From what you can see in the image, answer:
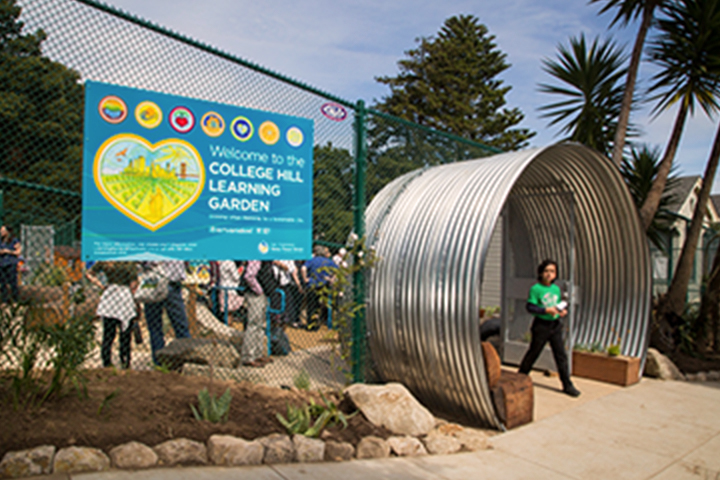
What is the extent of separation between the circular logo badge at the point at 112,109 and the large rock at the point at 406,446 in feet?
11.3

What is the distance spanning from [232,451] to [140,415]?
801 mm

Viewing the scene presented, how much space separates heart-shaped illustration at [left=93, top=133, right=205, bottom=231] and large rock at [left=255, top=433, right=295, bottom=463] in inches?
77.7

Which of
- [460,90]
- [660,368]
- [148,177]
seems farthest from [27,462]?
[460,90]

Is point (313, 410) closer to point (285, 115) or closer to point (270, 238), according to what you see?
point (270, 238)

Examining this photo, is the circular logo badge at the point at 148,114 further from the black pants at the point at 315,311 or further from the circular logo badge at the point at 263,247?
the black pants at the point at 315,311

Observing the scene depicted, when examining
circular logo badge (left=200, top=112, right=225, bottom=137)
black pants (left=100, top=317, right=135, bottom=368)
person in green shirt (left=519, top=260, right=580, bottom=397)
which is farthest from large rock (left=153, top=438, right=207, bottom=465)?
person in green shirt (left=519, top=260, right=580, bottom=397)

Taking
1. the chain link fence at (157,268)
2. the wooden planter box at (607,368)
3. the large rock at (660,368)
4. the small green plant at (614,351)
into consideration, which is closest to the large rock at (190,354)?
the chain link fence at (157,268)

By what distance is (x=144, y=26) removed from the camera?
442 cm

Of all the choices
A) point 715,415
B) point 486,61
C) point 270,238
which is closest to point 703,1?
point 715,415

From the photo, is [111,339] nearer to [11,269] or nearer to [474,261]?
[11,269]

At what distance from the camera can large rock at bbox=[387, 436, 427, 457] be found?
4520 mm

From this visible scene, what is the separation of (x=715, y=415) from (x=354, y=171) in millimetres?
4925

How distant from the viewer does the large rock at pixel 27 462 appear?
3227mm

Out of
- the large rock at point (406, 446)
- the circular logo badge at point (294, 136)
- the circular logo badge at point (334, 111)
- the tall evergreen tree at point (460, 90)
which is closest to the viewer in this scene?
the large rock at point (406, 446)
